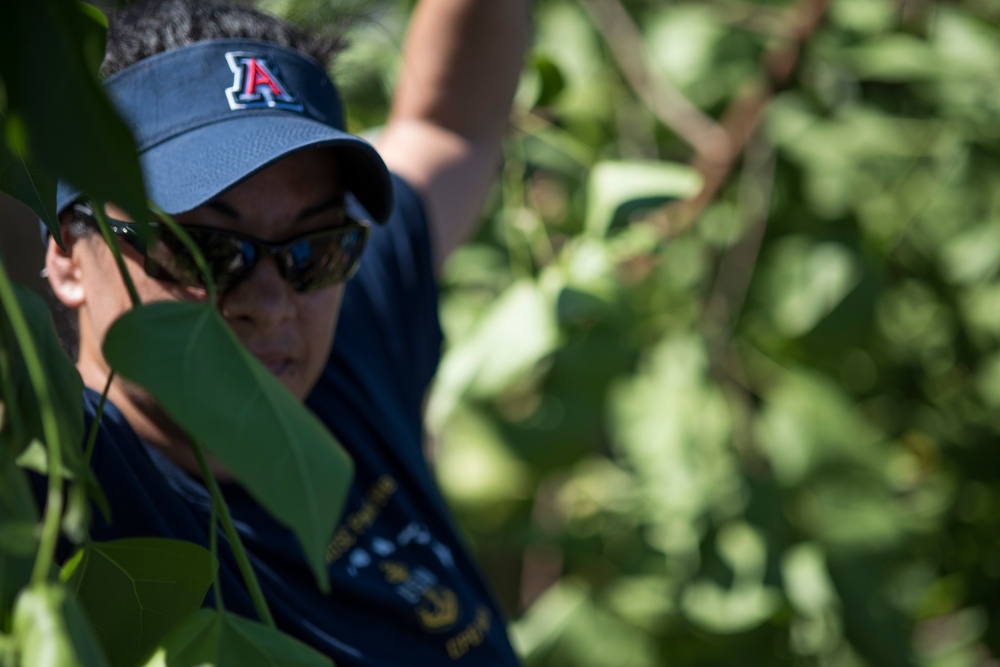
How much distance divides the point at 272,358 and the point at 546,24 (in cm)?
105

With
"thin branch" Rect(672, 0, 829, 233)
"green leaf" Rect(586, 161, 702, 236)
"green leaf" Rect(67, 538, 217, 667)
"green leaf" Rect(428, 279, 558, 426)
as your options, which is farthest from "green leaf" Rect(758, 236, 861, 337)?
"green leaf" Rect(67, 538, 217, 667)

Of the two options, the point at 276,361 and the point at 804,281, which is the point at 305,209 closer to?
the point at 276,361

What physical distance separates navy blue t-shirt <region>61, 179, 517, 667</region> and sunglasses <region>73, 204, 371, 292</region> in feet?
0.29

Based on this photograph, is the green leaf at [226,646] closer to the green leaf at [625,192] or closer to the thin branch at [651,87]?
the green leaf at [625,192]

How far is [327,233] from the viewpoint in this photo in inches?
29.6

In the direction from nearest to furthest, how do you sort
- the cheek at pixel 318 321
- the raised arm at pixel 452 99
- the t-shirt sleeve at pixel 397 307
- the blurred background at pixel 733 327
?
the cheek at pixel 318 321
the t-shirt sleeve at pixel 397 307
the raised arm at pixel 452 99
the blurred background at pixel 733 327

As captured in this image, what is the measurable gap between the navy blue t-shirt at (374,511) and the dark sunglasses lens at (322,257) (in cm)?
14

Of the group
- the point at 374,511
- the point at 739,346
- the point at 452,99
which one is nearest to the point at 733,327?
the point at 739,346

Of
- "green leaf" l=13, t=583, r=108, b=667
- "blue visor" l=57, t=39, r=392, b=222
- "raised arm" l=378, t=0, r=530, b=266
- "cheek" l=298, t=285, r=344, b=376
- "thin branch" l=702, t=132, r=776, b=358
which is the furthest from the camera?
"thin branch" l=702, t=132, r=776, b=358

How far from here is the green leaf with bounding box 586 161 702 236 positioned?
119 centimetres

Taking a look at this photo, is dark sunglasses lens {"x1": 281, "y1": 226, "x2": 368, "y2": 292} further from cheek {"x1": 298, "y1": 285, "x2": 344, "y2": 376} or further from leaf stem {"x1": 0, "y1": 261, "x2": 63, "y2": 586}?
leaf stem {"x1": 0, "y1": 261, "x2": 63, "y2": 586}

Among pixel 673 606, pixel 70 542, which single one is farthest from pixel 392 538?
pixel 673 606

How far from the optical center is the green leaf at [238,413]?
1.01 feet

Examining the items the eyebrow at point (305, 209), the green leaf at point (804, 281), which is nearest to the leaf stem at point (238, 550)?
the eyebrow at point (305, 209)
